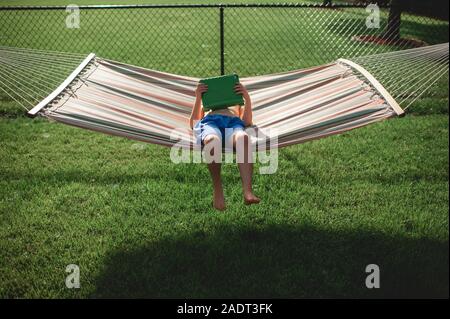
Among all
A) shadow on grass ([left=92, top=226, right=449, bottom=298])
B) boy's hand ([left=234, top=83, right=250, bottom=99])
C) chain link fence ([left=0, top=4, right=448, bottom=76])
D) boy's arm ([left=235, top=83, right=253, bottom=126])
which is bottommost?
shadow on grass ([left=92, top=226, right=449, bottom=298])

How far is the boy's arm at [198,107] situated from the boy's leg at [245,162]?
0.55 m

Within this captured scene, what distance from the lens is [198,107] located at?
3361 millimetres

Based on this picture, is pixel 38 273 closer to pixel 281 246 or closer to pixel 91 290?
pixel 91 290

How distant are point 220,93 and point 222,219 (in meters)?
0.92

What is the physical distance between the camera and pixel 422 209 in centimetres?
332

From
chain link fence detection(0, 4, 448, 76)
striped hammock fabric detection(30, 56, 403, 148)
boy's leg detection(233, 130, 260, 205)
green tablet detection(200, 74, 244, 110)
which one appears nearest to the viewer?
boy's leg detection(233, 130, 260, 205)

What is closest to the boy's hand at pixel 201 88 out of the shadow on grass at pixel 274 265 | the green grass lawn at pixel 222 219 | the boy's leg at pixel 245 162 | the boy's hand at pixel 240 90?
the boy's hand at pixel 240 90

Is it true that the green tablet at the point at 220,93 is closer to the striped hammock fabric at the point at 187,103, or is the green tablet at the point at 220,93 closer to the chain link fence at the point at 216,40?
the striped hammock fabric at the point at 187,103

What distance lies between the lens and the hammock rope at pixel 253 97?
2852mm

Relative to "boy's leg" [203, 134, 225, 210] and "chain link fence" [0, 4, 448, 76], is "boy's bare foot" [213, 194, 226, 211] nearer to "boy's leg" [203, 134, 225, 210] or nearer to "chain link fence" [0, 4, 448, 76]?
"boy's leg" [203, 134, 225, 210]

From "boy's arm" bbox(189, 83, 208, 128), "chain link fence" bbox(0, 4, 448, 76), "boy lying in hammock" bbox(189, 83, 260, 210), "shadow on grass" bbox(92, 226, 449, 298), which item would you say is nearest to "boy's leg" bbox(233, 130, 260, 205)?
"boy lying in hammock" bbox(189, 83, 260, 210)

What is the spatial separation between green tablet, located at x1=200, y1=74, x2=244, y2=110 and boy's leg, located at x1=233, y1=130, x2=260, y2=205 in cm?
47

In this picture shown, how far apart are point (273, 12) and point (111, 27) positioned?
4773 mm

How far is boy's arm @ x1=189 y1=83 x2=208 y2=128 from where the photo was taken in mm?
3279
